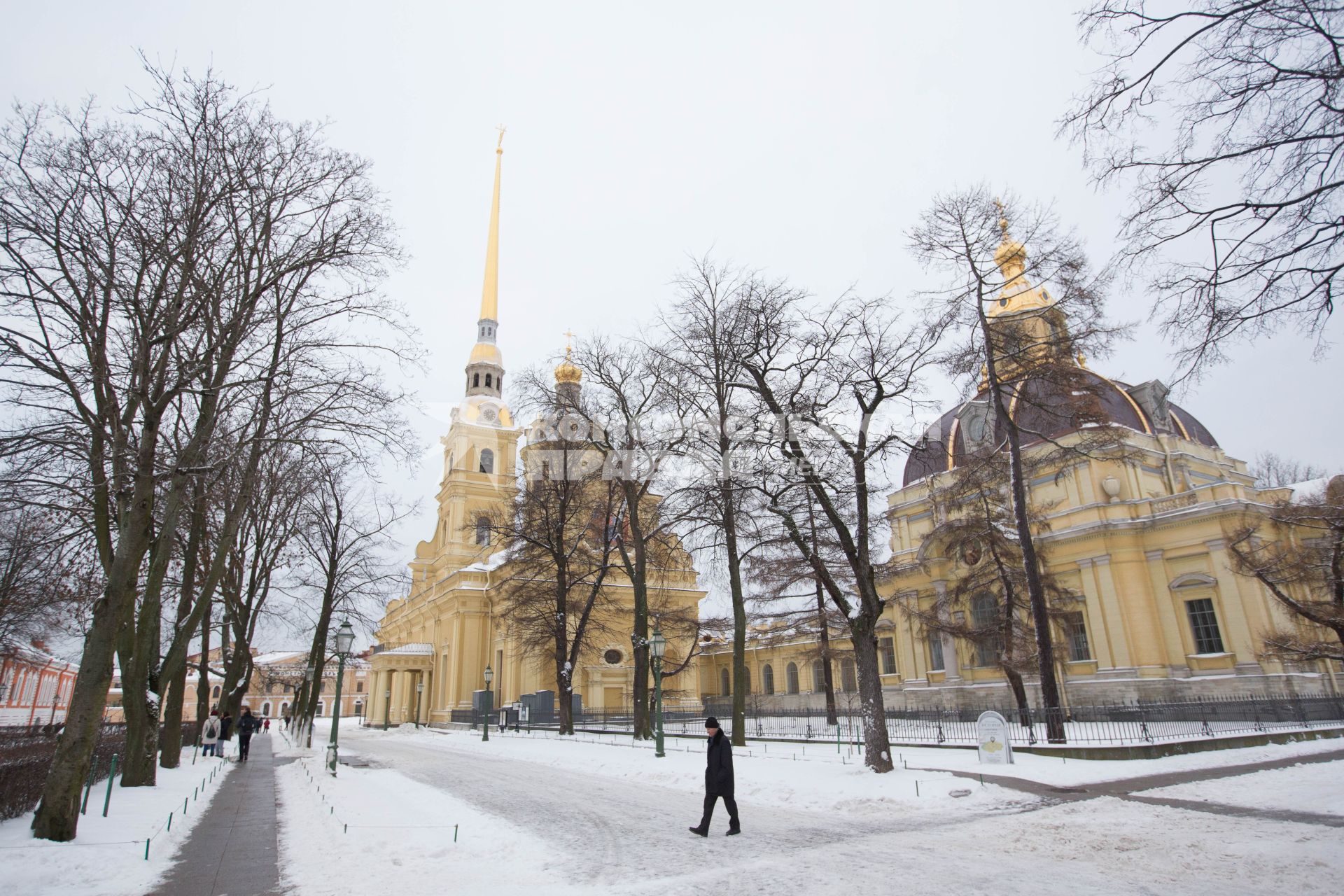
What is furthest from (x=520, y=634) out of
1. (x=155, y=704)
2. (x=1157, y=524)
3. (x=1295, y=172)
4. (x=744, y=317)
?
(x=1295, y=172)

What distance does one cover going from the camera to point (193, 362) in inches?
416

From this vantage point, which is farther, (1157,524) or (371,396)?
(1157,524)

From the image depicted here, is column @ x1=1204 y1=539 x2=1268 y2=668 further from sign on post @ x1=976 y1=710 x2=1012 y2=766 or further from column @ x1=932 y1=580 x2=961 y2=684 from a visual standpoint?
sign on post @ x1=976 y1=710 x2=1012 y2=766

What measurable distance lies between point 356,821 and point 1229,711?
953 inches

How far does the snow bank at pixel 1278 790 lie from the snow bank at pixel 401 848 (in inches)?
351

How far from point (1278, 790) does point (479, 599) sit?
145 ft

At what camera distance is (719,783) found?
9344mm

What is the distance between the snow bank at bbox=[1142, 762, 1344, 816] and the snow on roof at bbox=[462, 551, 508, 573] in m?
41.9

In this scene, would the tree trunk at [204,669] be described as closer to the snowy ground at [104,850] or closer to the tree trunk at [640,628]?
the snowy ground at [104,850]

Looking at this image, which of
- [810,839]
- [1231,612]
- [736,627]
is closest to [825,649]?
[736,627]

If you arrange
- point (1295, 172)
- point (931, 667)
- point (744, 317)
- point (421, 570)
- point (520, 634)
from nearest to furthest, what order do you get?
point (1295, 172), point (744, 317), point (520, 634), point (931, 667), point (421, 570)

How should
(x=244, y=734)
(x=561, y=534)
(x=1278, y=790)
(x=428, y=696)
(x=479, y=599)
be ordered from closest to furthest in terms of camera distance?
(x=1278, y=790)
(x=244, y=734)
(x=561, y=534)
(x=479, y=599)
(x=428, y=696)

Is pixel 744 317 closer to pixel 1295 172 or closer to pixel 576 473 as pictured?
pixel 1295 172

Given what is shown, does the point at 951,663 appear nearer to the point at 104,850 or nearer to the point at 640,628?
the point at 640,628
